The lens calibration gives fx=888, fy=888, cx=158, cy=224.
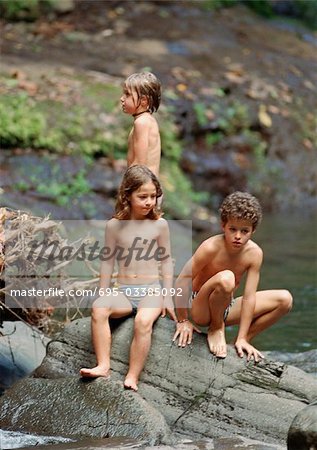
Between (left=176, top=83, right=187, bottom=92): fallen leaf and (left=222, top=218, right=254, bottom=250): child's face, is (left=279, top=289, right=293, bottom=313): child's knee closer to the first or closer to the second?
(left=222, top=218, right=254, bottom=250): child's face

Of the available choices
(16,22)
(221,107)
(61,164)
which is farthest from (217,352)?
(16,22)

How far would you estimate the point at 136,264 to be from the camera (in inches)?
227

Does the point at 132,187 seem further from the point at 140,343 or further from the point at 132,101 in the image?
the point at 140,343

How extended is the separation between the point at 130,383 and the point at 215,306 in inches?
27.7

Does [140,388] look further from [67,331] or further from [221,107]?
[221,107]

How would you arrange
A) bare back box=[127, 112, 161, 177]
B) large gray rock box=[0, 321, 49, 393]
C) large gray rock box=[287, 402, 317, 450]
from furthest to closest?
large gray rock box=[0, 321, 49, 393] → bare back box=[127, 112, 161, 177] → large gray rock box=[287, 402, 317, 450]

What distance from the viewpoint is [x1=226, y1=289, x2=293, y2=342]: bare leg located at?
18.5 feet

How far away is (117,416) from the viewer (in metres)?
5.20

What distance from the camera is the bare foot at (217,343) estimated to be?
554 centimetres

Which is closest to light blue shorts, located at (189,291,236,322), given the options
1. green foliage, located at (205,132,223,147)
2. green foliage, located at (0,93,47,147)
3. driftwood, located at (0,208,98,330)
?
driftwood, located at (0,208,98,330)

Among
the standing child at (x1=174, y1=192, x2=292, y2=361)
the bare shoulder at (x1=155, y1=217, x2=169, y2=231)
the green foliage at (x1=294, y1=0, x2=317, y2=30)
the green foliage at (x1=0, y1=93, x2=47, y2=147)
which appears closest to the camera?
the standing child at (x1=174, y1=192, x2=292, y2=361)

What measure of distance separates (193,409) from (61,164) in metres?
7.86

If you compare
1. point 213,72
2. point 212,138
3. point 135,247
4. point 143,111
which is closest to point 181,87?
point 212,138

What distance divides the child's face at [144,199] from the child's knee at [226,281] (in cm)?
70
